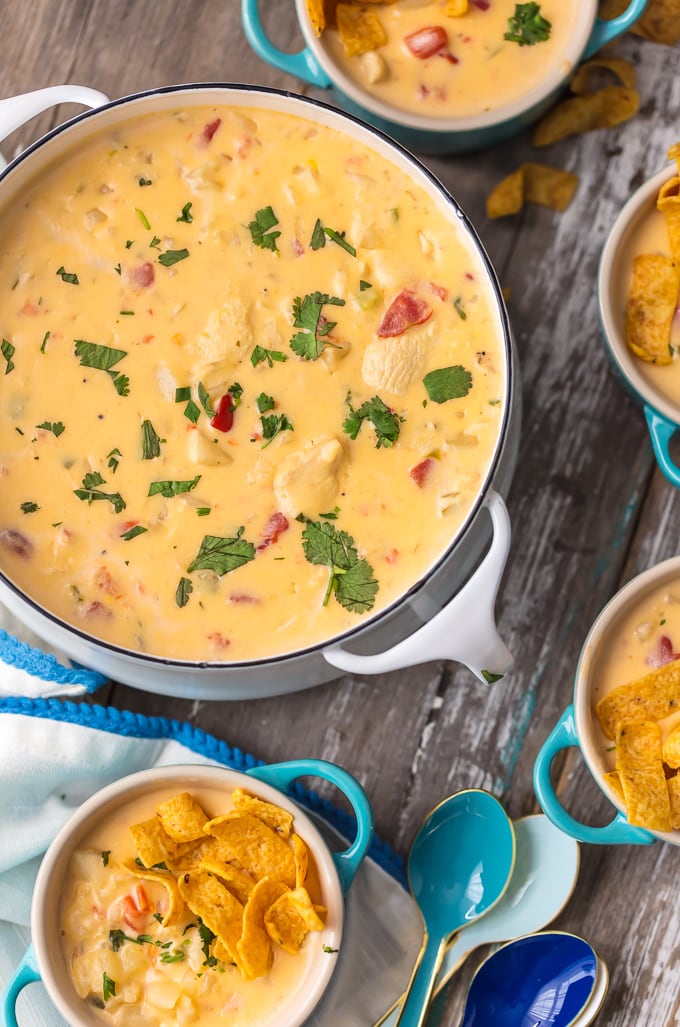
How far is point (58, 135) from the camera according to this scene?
1679 millimetres

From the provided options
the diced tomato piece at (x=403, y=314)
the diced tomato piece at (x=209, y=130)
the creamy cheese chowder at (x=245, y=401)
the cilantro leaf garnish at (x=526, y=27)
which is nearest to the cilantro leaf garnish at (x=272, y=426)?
the creamy cheese chowder at (x=245, y=401)

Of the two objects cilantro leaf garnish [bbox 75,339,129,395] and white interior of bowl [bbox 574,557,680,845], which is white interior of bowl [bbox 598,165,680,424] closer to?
white interior of bowl [bbox 574,557,680,845]

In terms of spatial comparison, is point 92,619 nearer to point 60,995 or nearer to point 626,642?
point 60,995

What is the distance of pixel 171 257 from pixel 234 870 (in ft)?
3.37

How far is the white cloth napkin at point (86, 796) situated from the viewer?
1.92 m

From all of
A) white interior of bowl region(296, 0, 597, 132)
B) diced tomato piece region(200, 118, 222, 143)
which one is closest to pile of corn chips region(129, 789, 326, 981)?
diced tomato piece region(200, 118, 222, 143)

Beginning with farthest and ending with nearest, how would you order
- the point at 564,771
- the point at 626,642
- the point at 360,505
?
the point at 564,771, the point at 626,642, the point at 360,505

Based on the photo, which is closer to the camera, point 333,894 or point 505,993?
point 333,894

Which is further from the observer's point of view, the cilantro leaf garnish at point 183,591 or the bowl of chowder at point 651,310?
the bowl of chowder at point 651,310

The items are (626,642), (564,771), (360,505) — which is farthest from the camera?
(564,771)

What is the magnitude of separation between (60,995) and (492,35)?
1846 mm

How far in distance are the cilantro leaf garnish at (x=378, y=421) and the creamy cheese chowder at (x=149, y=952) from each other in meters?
0.69

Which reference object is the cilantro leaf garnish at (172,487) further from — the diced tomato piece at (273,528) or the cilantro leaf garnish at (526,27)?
the cilantro leaf garnish at (526,27)

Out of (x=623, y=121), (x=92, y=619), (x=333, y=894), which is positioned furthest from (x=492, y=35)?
(x=333, y=894)
